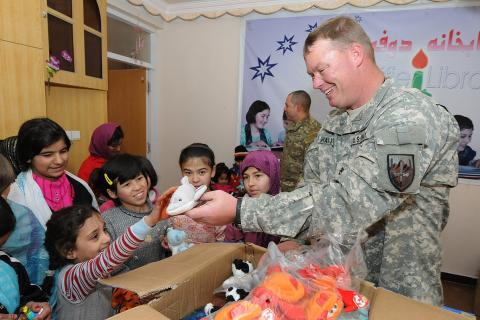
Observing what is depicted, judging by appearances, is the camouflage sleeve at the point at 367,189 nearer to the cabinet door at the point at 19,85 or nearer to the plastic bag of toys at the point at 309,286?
the plastic bag of toys at the point at 309,286

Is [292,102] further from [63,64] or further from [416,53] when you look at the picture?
[63,64]

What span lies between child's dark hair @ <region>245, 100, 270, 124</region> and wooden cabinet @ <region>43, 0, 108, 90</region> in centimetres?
170

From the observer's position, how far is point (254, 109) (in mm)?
3990

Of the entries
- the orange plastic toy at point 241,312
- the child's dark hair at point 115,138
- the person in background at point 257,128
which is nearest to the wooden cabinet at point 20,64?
the child's dark hair at point 115,138

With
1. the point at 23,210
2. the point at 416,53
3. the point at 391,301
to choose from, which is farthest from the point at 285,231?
the point at 416,53

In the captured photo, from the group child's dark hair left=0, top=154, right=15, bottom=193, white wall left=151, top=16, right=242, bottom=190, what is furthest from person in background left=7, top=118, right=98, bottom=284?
white wall left=151, top=16, right=242, bottom=190

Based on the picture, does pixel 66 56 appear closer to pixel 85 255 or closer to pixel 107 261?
pixel 85 255

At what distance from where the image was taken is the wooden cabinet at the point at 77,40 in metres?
2.51

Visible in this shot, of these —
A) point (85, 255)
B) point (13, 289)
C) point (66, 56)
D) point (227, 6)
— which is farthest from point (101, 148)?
point (227, 6)

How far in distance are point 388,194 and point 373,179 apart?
0.22ft

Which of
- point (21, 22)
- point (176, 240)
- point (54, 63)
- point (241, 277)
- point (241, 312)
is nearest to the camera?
point (241, 312)

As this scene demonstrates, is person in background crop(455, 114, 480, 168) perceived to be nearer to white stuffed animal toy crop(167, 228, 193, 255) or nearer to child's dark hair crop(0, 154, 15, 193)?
white stuffed animal toy crop(167, 228, 193, 255)

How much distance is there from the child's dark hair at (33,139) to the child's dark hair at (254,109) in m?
2.54

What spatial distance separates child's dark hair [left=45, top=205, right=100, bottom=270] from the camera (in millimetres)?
1260
